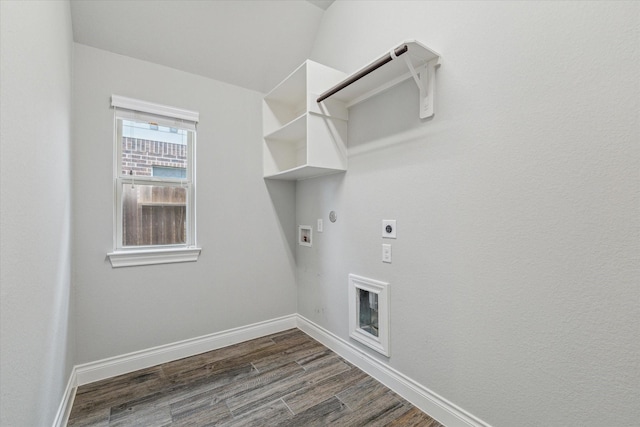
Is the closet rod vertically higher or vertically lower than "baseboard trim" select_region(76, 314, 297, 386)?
higher

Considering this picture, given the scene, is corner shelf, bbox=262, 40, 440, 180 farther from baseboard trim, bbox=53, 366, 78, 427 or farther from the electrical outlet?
baseboard trim, bbox=53, 366, 78, 427

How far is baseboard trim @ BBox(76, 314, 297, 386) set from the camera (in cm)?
211

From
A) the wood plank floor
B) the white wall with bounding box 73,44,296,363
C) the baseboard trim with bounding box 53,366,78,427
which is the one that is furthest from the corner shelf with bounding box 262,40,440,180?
the baseboard trim with bounding box 53,366,78,427

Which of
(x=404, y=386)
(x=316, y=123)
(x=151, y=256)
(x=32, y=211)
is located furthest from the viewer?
(x=151, y=256)

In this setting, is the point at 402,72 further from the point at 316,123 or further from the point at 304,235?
the point at 304,235

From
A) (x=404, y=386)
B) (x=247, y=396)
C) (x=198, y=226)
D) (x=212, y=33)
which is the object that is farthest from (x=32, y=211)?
(x=404, y=386)

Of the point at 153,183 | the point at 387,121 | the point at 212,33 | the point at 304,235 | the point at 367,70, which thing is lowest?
the point at 304,235

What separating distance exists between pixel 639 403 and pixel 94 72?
3.58 meters

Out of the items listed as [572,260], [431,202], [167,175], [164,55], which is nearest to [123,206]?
[167,175]

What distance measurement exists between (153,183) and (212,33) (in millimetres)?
1375

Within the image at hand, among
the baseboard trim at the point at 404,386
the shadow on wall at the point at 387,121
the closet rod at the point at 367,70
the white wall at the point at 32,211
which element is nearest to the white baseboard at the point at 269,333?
the baseboard trim at the point at 404,386

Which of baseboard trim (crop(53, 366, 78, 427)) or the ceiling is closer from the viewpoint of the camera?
baseboard trim (crop(53, 366, 78, 427))

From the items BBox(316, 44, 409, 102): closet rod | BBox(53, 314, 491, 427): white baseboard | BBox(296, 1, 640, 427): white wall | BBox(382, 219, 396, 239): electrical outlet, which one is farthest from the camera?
BBox(382, 219, 396, 239): electrical outlet

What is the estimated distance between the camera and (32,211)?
112 centimetres
